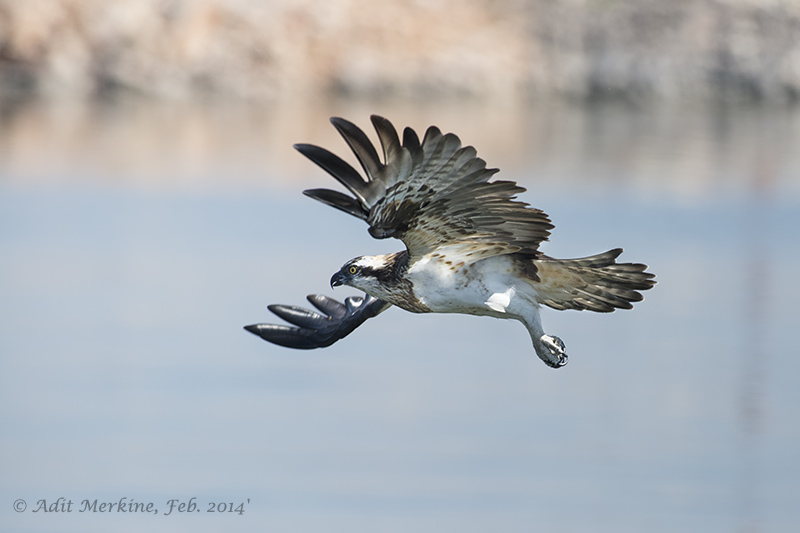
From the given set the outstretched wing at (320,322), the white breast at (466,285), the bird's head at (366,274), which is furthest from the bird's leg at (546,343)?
the outstretched wing at (320,322)

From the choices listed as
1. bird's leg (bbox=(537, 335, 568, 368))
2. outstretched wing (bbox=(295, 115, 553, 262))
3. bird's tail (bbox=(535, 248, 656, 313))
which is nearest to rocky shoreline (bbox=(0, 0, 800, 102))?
bird's tail (bbox=(535, 248, 656, 313))

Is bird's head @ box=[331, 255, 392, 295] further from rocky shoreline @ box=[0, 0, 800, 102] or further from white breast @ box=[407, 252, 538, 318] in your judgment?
rocky shoreline @ box=[0, 0, 800, 102]

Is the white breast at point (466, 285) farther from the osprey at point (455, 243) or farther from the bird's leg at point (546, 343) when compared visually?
the bird's leg at point (546, 343)

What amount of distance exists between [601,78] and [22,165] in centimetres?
914

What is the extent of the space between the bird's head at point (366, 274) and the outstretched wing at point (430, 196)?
0.18m

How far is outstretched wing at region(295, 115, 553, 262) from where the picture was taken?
5496 mm

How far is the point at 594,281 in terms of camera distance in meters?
6.60

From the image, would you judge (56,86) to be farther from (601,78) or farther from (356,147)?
(356,147)

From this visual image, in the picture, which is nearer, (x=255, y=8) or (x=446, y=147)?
(x=446, y=147)

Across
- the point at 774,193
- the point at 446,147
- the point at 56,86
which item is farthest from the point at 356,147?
the point at 56,86

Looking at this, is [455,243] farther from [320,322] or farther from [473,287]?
[320,322]

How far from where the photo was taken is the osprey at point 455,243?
5578mm

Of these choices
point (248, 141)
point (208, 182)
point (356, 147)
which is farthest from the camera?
point (248, 141)

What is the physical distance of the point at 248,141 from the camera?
2270 cm
